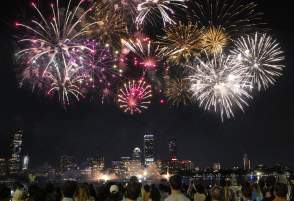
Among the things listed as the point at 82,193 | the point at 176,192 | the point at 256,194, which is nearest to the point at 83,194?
the point at 82,193

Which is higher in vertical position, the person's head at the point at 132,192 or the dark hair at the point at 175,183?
the dark hair at the point at 175,183

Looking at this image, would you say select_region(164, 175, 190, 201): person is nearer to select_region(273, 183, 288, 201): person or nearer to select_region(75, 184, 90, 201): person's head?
Answer: select_region(273, 183, 288, 201): person

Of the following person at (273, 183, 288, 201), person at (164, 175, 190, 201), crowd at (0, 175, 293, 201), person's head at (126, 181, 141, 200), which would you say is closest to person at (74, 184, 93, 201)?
crowd at (0, 175, 293, 201)

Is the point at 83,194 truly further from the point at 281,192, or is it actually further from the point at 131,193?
the point at 281,192

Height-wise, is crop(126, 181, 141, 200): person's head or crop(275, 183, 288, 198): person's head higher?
crop(275, 183, 288, 198): person's head

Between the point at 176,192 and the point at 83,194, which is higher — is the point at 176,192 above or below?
above

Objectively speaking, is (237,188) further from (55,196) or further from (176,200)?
(176,200)

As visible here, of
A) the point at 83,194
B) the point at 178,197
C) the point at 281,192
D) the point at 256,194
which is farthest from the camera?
the point at 256,194

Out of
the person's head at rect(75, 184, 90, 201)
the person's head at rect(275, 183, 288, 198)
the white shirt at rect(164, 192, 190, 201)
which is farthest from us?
the person's head at rect(75, 184, 90, 201)

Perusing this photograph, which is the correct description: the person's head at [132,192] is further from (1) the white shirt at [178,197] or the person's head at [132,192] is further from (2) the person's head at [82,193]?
(2) the person's head at [82,193]

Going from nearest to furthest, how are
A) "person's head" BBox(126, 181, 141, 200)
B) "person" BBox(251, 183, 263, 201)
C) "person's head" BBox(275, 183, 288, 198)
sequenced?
"person's head" BBox(275, 183, 288, 198)
"person's head" BBox(126, 181, 141, 200)
"person" BBox(251, 183, 263, 201)

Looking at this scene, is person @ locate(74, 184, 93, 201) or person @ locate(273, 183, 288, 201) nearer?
person @ locate(273, 183, 288, 201)

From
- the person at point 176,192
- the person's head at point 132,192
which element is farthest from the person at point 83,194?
the person at point 176,192
